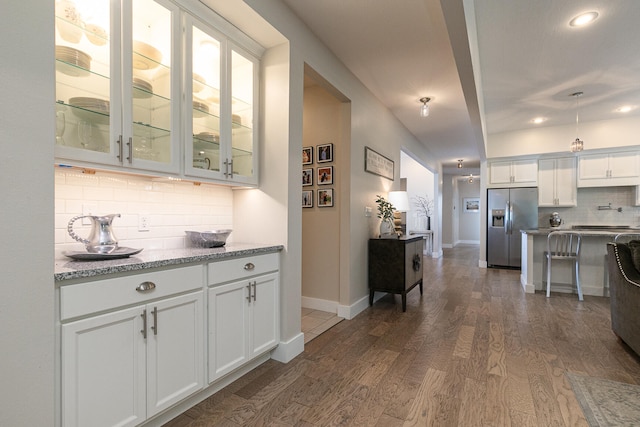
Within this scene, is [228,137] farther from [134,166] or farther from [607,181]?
[607,181]

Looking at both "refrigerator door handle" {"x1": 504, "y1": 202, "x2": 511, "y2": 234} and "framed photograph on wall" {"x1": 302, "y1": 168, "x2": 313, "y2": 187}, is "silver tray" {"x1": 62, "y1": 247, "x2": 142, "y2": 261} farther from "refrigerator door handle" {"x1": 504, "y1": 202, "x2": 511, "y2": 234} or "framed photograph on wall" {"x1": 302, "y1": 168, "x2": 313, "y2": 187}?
"refrigerator door handle" {"x1": 504, "y1": 202, "x2": 511, "y2": 234}

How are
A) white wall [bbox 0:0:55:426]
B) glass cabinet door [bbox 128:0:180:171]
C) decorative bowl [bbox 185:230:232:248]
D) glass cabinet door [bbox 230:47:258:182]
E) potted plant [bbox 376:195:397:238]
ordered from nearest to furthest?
white wall [bbox 0:0:55:426] → glass cabinet door [bbox 128:0:180:171] → decorative bowl [bbox 185:230:232:248] → glass cabinet door [bbox 230:47:258:182] → potted plant [bbox 376:195:397:238]

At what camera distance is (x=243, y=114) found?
2.37 m

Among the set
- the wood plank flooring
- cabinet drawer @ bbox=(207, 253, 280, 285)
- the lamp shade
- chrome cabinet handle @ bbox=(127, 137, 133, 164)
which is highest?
chrome cabinet handle @ bbox=(127, 137, 133, 164)

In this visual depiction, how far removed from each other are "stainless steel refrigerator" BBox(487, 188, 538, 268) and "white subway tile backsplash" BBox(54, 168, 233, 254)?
600 centimetres

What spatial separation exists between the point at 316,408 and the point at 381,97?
3.65m

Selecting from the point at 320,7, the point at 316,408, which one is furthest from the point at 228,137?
the point at 316,408

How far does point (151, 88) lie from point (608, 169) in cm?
726

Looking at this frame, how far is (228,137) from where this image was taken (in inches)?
86.0

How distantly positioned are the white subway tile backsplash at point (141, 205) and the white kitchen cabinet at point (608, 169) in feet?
21.6

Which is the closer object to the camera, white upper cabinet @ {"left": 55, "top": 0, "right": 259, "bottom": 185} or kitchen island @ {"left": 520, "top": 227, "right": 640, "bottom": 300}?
white upper cabinet @ {"left": 55, "top": 0, "right": 259, "bottom": 185}

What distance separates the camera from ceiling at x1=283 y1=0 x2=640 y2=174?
2389 millimetres

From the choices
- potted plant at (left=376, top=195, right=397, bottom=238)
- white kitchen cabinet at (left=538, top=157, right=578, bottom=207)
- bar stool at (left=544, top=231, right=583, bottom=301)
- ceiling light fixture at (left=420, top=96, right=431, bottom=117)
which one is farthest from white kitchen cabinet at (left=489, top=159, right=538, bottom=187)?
potted plant at (left=376, top=195, right=397, bottom=238)

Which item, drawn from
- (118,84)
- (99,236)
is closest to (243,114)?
(118,84)
